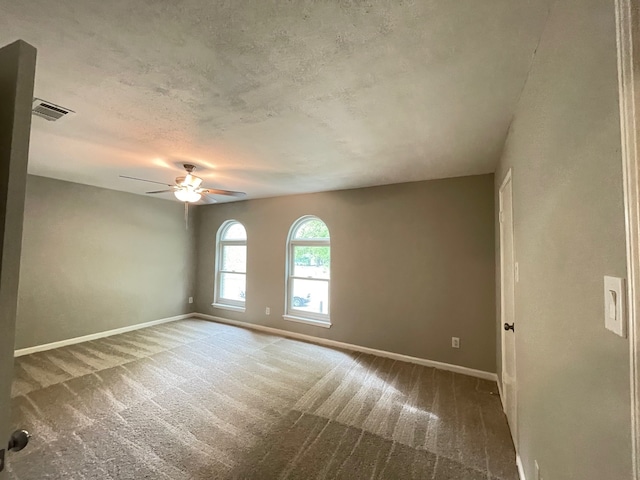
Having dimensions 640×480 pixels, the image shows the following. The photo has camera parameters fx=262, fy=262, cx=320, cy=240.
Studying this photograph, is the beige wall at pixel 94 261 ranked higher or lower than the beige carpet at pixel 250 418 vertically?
higher

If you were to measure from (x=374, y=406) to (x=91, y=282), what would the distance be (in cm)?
447

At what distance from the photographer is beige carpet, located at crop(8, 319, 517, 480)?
→ 174 cm

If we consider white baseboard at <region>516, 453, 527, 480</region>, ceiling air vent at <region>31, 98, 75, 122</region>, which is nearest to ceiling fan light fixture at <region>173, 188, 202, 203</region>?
ceiling air vent at <region>31, 98, 75, 122</region>

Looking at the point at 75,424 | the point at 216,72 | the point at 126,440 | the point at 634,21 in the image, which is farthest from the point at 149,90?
the point at 75,424

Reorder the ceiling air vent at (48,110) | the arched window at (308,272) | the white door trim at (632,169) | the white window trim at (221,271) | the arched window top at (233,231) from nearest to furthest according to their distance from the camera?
the white door trim at (632,169) → the ceiling air vent at (48,110) → the arched window at (308,272) → the white window trim at (221,271) → the arched window top at (233,231)

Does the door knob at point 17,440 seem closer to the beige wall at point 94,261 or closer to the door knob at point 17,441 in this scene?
the door knob at point 17,441

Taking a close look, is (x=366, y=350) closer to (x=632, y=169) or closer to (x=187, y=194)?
(x=187, y=194)

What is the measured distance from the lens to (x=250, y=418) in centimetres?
223

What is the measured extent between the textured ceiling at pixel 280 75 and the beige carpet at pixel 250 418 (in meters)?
2.37

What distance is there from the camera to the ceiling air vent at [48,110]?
5.67 ft

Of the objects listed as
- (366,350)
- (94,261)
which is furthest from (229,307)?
(366,350)

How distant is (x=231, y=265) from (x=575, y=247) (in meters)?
5.27

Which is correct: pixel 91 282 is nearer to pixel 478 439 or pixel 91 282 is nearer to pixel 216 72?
pixel 216 72

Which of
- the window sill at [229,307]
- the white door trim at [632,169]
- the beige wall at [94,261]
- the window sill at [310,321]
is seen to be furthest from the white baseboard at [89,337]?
the white door trim at [632,169]
